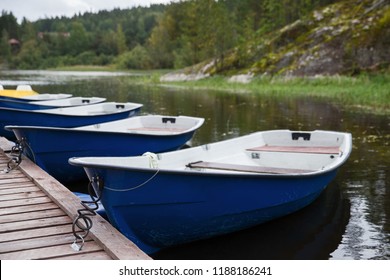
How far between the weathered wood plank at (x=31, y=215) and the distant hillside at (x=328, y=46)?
846 inches

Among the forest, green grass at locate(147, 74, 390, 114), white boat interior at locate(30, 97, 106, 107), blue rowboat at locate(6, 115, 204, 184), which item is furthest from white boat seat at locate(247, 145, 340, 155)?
the forest

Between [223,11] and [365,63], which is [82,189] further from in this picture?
[223,11]

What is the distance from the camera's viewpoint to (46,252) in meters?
3.71

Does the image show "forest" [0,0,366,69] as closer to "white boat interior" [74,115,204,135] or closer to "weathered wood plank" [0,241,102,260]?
"white boat interior" [74,115,204,135]

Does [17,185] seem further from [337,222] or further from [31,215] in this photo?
[337,222]

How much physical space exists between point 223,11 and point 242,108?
899 inches

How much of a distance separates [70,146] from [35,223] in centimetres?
314

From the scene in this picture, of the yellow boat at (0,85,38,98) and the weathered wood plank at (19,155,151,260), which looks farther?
the yellow boat at (0,85,38,98)

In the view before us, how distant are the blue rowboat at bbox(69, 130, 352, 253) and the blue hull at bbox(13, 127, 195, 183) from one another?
6.12 feet

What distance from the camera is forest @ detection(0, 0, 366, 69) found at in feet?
129

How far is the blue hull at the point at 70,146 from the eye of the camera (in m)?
7.09

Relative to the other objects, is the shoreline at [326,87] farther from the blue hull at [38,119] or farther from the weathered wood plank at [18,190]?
the weathered wood plank at [18,190]

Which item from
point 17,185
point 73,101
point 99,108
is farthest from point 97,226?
point 73,101
